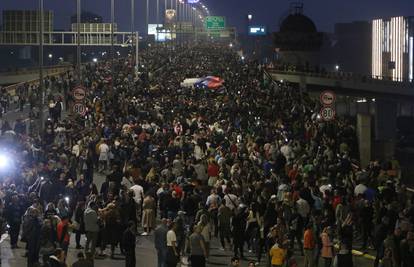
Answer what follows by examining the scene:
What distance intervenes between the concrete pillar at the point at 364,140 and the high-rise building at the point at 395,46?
5476 inches

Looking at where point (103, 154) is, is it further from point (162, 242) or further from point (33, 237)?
point (162, 242)

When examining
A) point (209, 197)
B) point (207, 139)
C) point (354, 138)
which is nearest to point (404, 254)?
point (209, 197)

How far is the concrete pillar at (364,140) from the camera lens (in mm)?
34688

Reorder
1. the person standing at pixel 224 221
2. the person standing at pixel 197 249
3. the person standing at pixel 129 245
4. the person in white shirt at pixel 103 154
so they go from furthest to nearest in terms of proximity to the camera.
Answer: the person in white shirt at pixel 103 154, the person standing at pixel 224 221, the person standing at pixel 129 245, the person standing at pixel 197 249

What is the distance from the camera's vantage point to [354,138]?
32531 millimetres

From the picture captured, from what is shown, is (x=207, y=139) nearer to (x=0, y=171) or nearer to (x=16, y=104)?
(x=0, y=171)

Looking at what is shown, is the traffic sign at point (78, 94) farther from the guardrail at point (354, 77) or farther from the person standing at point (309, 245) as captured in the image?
the guardrail at point (354, 77)

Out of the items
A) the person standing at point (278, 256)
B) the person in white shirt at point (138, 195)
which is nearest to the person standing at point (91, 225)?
the person in white shirt at point (138, 195)

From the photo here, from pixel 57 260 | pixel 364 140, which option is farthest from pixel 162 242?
pixel 364 140

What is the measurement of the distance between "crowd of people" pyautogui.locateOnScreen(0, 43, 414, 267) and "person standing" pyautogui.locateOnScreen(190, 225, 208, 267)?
0.02 m

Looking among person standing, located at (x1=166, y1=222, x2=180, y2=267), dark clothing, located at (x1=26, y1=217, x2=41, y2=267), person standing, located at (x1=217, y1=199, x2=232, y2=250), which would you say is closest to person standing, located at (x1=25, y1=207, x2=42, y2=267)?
dark clothing, located at (x1=26, y1=217, x2=41, y2=267)

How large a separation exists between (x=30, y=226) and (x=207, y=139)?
43.0 feet

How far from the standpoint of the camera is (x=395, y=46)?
184 metres

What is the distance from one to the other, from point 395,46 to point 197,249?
172 meters
